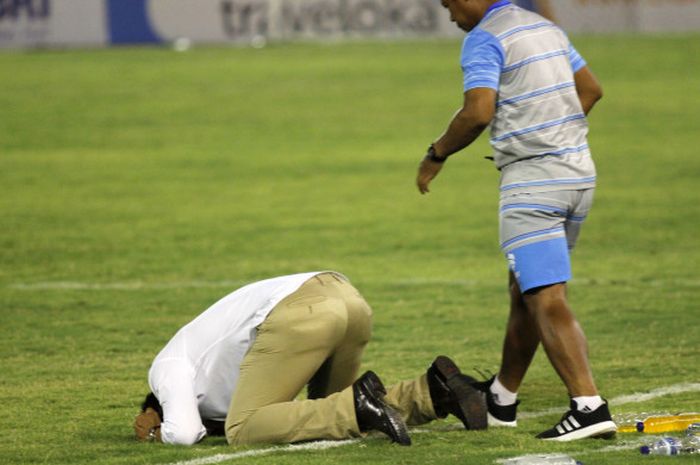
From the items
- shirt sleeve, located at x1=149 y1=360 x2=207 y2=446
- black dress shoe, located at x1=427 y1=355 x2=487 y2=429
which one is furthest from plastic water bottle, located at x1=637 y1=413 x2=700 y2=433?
shirt sleeve, located at x1=149 y1=360 x2=207 y2=446

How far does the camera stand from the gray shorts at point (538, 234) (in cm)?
666

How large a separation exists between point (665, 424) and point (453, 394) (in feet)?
3.11

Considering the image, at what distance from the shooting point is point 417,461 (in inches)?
245

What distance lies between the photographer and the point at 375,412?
6430mm

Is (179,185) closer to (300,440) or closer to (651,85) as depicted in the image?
(300,440)

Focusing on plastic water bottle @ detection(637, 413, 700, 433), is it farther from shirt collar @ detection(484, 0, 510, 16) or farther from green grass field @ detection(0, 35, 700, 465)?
shirt collar @ detection(484, 0, 510, 16)

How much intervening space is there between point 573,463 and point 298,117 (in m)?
18.9

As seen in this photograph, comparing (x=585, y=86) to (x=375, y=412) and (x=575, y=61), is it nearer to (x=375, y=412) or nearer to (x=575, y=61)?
(x=575, y=61)

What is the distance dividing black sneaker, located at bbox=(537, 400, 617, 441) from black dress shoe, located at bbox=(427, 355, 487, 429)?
15.3 inches

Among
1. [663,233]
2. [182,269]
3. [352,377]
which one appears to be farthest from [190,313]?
[663,233]

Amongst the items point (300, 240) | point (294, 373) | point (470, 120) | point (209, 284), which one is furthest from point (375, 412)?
point (300, 240)

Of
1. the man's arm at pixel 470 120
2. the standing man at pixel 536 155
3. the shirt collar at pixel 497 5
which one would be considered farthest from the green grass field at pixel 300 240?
the shirt collar at pixel 497 5

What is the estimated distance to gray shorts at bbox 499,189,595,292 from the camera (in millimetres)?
6660

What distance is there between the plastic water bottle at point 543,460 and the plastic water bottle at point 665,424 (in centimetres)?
73
